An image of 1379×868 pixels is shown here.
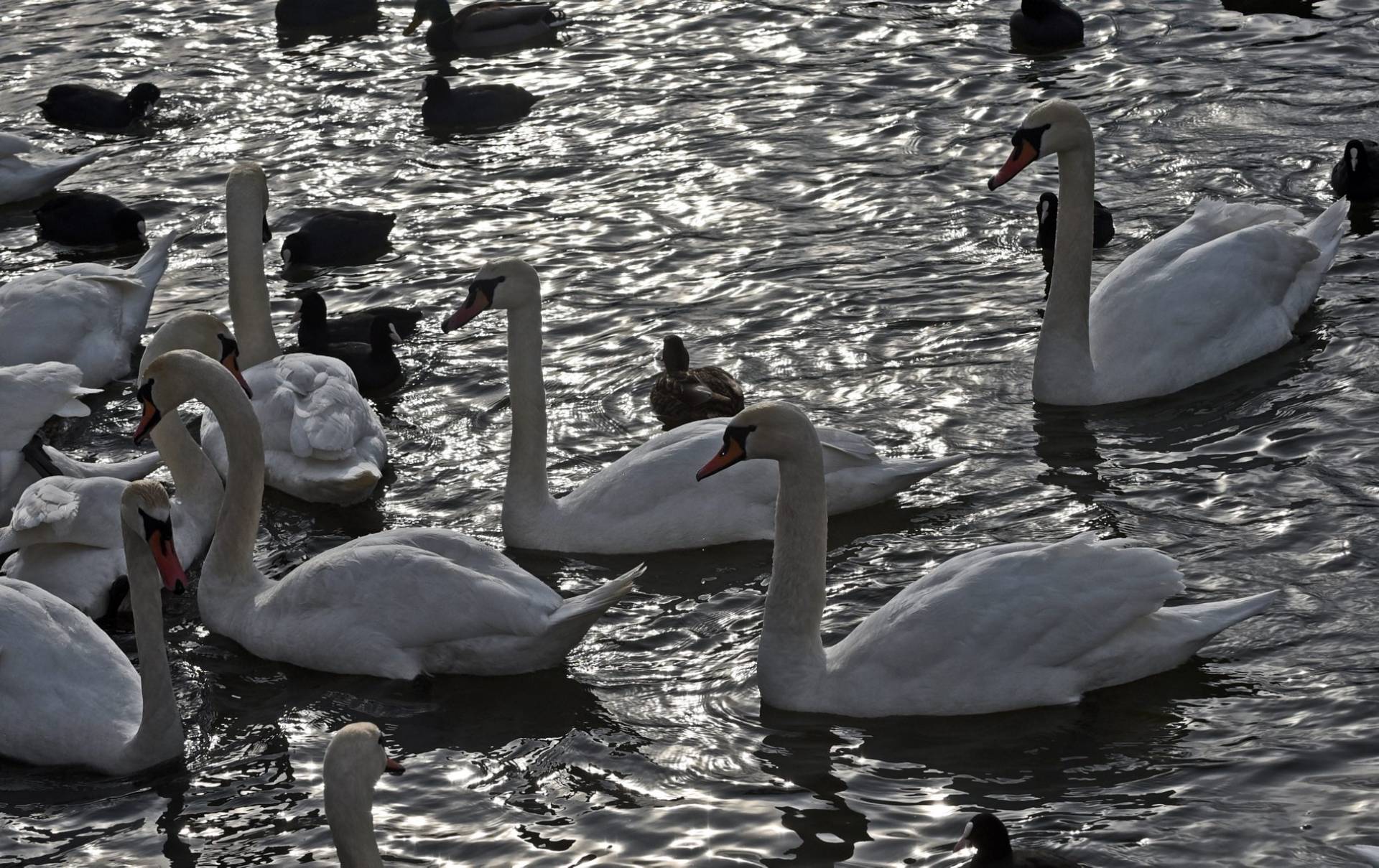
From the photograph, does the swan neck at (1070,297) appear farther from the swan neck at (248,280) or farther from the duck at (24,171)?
the duck at (24,171)

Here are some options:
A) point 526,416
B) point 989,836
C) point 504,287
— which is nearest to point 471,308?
point 504,287

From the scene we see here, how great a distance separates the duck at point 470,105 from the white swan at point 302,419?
462cm

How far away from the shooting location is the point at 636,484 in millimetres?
9148

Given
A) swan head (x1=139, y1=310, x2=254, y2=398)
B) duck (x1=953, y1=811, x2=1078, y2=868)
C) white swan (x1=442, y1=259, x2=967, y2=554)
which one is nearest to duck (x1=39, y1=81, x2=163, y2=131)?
swan head (x1=139, y1=310, x2=254, y2=398)

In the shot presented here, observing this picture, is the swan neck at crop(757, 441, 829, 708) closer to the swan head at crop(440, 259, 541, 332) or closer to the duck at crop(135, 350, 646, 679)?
the duck at crop(135, 350, 646, 679)

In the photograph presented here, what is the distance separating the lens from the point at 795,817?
7016mm

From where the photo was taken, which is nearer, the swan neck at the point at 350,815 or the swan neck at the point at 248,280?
the swan neck at the point at 350,815

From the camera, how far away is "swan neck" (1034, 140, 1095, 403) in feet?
34.0

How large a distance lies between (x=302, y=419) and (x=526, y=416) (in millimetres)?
1401

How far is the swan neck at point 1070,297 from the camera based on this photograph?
34.0 feet

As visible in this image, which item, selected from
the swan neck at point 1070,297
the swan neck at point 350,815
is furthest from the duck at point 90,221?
the swan neck at point 350,815

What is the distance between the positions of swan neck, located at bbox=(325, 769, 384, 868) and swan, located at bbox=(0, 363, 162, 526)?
14.8 feet

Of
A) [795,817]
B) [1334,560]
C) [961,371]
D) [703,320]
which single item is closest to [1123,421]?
[961,371]

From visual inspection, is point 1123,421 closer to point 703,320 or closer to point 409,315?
point 703,320
